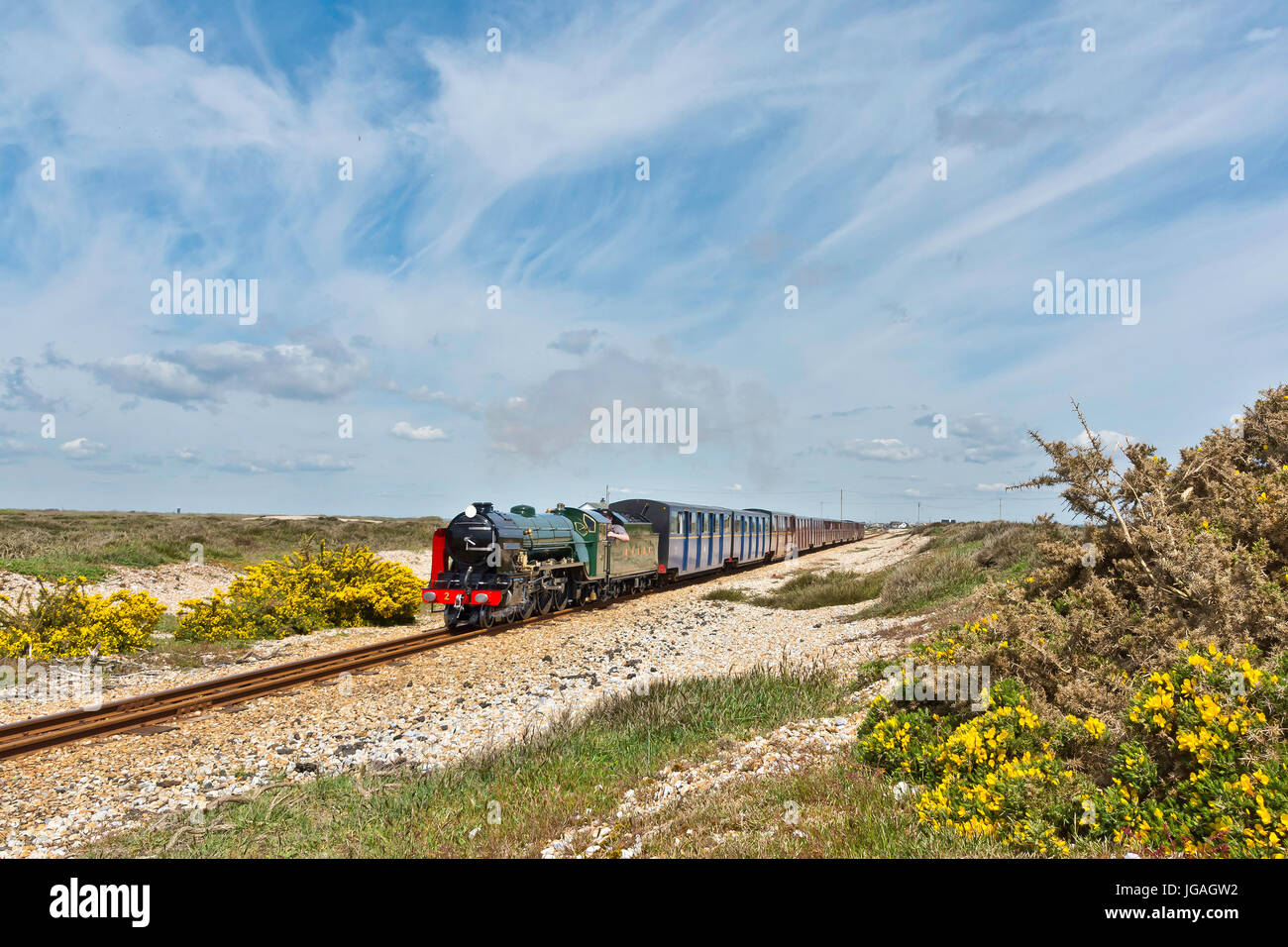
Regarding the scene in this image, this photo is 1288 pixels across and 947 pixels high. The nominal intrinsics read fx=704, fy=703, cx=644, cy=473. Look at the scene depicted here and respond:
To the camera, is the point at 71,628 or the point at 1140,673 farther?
the point at 71,628

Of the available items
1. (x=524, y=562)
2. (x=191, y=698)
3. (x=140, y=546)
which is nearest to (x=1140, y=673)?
(x=191, y=698)

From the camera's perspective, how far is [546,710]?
9.41 metres

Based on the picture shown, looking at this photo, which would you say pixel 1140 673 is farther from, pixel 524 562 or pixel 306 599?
pixel 306 599

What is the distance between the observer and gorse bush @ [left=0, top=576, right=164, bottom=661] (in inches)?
481

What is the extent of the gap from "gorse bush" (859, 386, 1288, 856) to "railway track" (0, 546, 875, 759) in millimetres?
8586

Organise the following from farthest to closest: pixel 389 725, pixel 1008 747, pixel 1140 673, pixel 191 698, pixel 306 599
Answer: pixel 306 599, pixel 191 698, pixel 389 725, pixel 1140 673, pixel 1008 747

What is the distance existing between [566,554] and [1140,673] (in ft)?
52.1

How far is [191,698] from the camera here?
9578mm

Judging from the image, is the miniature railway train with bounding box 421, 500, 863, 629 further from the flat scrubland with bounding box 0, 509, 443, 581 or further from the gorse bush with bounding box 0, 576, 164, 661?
the flat scrubland with bounding box 0, 509, 443, 581

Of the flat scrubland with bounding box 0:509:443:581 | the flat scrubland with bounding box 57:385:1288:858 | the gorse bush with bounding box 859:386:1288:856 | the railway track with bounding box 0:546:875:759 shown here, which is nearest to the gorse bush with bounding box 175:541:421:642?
the flat scrubland with bounding box 0:509:443:581

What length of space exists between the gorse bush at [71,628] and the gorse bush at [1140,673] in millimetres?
13540

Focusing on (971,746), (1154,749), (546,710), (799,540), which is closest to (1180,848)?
(1154,749)

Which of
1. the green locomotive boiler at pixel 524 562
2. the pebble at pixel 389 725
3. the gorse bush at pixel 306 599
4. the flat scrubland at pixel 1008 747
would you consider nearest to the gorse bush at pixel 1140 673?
the flat scrubland at pixel 1008 747
